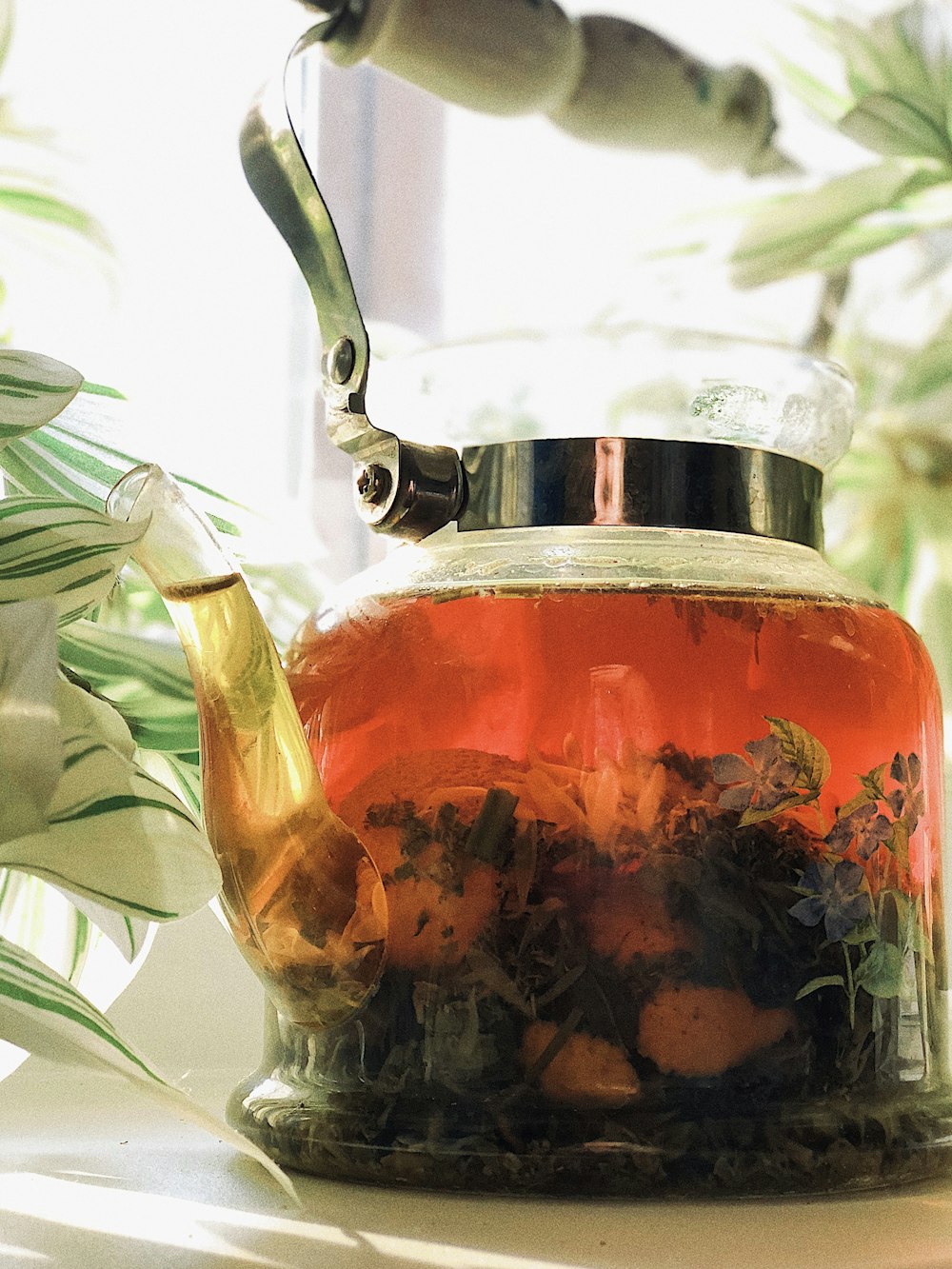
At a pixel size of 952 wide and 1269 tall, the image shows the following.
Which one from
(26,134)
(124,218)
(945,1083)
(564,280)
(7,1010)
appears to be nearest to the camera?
(7,1010)

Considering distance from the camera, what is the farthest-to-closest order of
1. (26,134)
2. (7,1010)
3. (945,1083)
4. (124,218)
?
(124,218) → (26,134) → (945,1083) → (7,1010)

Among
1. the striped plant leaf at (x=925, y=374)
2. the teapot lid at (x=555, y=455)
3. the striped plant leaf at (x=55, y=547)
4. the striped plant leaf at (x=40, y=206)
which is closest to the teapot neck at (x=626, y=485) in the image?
the teapot lid at (x=555, y=455)

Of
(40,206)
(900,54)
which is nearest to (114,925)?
(40,206)

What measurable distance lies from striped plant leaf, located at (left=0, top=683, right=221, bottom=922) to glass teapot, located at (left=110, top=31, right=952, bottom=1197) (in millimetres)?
34

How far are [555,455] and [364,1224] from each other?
25 cm

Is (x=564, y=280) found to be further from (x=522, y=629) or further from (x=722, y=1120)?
(x=722, y=1120)

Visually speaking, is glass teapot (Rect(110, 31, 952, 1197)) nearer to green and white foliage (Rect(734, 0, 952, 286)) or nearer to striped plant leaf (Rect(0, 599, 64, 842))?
striped plant leaf (Rect(0, 599, 64, 842))

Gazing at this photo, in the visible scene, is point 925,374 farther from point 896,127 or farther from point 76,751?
point 76,751

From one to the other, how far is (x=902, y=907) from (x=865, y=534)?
0.48 metres

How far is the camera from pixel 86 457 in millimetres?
623

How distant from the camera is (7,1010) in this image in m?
0.40

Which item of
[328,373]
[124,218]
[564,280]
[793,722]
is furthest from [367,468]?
[564,280]

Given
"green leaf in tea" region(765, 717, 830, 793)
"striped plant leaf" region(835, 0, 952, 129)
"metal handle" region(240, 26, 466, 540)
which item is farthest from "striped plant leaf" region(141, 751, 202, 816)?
"striped plant leaf" region(835, 0, 952, 129)

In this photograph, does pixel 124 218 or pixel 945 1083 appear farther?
pixel 124 218
